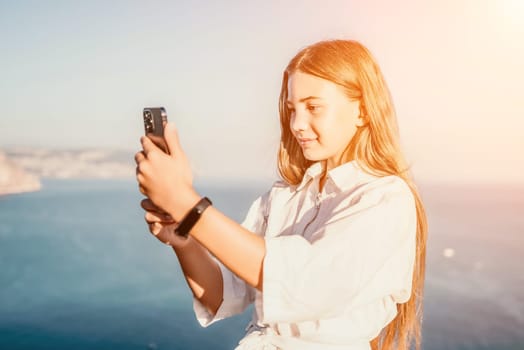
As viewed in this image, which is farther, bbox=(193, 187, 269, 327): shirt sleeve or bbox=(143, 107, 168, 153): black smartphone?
bbox=(193, 187, 269, 327): shirt sleeve

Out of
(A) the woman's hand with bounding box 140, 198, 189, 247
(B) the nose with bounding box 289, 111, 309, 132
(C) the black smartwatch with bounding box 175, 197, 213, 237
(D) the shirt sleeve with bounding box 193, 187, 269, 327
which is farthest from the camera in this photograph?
(D) the shirt sleeve with bounding box 193, 187, 269, 327

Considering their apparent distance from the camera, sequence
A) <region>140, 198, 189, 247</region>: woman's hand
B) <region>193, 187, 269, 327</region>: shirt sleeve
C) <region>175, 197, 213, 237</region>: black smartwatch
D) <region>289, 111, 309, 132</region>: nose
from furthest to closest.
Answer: <region>193, 187, 269, 327</region>: shirt sleeve → <region>289, 111, 309, 132</region>: nose → <region>140, 198, 189, 247</region>: woman's hand → <region>175, 197, 213, 237</region>: black smartwatch

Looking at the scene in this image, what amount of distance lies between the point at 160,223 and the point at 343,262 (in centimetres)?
36

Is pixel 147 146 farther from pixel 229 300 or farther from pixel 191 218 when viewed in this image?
pixel 229 300

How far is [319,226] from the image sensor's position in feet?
3.68

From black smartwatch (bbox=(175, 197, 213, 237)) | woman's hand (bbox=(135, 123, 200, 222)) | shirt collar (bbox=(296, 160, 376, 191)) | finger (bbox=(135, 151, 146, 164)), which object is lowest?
shirt collar (bbox=(296, 160, 376, 191))

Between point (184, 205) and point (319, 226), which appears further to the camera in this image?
point (319, 226)

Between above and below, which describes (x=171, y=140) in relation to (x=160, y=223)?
above

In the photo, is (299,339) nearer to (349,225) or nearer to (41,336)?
(349,225)

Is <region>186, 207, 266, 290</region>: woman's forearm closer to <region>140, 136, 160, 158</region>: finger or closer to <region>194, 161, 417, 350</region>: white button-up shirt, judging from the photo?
<region>194, 161, 417, 350</region>: white button-up shirt

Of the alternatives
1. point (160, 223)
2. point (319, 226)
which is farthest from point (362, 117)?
point (160, 223)

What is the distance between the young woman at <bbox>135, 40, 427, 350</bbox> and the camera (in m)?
0.82

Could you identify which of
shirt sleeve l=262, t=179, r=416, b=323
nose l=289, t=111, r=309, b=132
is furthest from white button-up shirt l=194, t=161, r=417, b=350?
nose l=289, t=111, r=309, b=132

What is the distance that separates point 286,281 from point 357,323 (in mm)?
301
